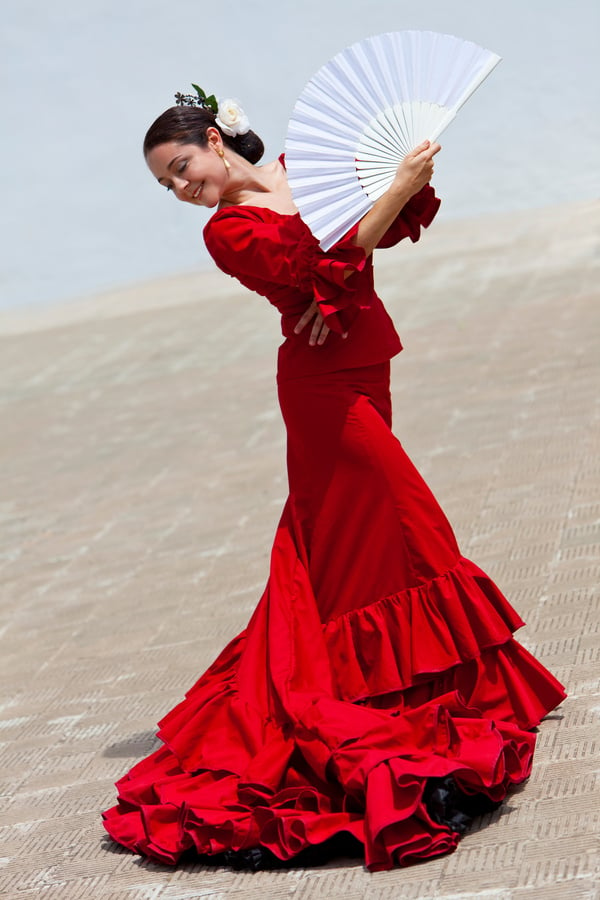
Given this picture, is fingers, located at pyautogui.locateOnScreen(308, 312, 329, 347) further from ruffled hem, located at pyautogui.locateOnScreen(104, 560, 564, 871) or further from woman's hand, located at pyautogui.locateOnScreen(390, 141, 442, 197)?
ruffled hem, located at pyautogui.locateOnScreen(104, 560, 564, 871)

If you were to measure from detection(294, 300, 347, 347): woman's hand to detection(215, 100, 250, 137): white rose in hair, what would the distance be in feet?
1.63

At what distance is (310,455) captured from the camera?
→ 10.2 feet

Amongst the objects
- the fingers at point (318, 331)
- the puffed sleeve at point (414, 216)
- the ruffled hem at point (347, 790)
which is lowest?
the ruffled hem at point (347, 790)

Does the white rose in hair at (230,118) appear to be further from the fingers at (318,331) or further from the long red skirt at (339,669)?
the long red skirt at (339,669)

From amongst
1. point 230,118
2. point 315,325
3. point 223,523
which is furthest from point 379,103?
point 223,523

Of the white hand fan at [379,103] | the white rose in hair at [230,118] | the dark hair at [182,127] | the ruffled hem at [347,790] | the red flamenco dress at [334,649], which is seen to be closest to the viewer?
the ruffled hem at [347,790]

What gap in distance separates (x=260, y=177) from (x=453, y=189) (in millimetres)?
14763

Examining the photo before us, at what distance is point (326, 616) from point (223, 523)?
2.84m

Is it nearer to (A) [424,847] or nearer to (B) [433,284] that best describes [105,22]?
(B) [433,284]

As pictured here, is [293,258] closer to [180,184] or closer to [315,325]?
[315,325]

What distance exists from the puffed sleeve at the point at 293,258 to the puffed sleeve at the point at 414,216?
130mm

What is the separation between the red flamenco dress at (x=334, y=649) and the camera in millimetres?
2766

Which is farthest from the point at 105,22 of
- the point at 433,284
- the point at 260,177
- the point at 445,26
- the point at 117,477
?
the point at 260,177

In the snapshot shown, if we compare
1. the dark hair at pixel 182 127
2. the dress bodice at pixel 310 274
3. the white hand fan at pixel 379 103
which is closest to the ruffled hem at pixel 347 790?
the dress bodice at pixel 310 274
